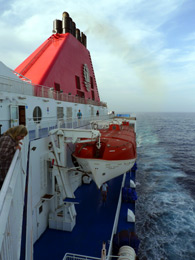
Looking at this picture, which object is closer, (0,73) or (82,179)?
(0,73)

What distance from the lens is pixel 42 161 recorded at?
28.3ft

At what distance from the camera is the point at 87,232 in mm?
8883

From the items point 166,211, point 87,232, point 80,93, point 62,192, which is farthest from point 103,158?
point 80,93

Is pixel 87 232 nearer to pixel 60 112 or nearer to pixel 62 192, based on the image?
pixel 62 192

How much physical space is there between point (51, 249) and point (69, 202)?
2009 mm

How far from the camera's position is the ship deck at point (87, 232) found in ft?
25.2

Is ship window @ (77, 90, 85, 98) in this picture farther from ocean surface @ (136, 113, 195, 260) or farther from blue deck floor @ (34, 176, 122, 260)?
blue deck floor @ (34, 176, 122, 260)

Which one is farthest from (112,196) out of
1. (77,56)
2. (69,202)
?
(77,56)

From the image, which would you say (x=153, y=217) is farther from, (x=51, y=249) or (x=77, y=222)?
(x=51, y=249)

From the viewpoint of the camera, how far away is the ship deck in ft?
25.2

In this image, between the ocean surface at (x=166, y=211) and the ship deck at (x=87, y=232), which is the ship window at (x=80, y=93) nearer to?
the ship deck at (x=87, y=232)

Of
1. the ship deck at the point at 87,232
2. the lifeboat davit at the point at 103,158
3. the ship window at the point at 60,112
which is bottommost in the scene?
the ship deck at the point at 87,232

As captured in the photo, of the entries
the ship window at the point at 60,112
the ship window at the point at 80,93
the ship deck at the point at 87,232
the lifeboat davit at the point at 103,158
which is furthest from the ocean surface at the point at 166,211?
the ship window at the point at 80,93

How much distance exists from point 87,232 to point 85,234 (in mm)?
174
